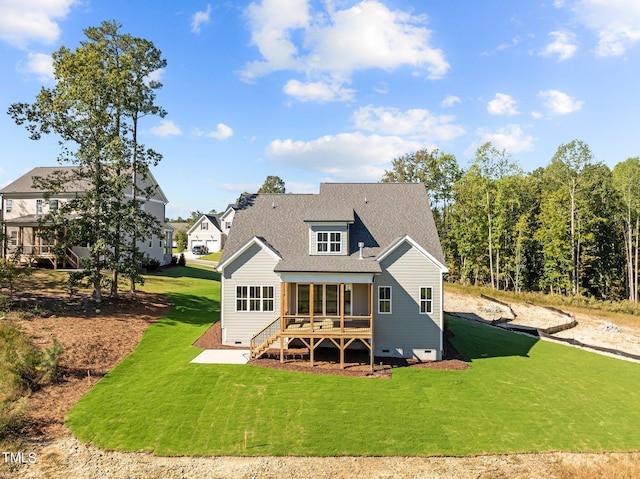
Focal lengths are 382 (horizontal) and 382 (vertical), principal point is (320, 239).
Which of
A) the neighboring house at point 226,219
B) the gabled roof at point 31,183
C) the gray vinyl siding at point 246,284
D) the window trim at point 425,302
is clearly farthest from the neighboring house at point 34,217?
the neighboring house at point 226,219

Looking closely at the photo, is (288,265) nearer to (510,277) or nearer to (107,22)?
(107,22)

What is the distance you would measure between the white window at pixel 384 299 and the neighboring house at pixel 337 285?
54mm

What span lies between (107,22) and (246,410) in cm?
2944

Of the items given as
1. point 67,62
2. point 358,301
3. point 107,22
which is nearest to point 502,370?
point 358,301

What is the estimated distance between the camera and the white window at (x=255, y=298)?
21234 millimetres

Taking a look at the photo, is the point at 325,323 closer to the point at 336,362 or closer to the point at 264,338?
the point at 336,362

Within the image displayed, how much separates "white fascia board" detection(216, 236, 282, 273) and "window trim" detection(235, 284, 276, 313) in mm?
1389

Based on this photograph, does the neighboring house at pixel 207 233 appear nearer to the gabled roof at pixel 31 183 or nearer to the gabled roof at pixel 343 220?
the gabled roof at pixel 31 183

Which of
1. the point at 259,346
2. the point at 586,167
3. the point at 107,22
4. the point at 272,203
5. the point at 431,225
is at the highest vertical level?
the point at 107,22

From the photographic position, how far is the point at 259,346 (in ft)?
63.0

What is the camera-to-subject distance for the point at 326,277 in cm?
1955

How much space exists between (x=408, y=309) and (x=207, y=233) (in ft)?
206

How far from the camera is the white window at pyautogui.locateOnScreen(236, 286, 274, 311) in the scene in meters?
21.2

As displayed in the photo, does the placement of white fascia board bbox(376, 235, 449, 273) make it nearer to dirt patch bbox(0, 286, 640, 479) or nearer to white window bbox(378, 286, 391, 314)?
white window bbox(378, 286, 391, 314)
